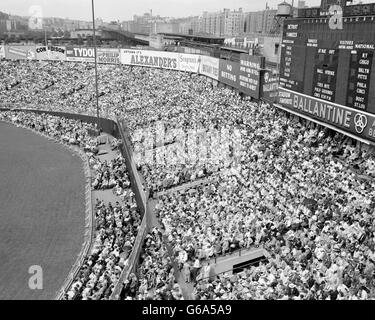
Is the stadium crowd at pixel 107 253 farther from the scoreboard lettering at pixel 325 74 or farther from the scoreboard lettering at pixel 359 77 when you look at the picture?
the scoreboard lettering at pixel 359 77

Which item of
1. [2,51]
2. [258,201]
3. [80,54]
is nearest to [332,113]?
[258,201]

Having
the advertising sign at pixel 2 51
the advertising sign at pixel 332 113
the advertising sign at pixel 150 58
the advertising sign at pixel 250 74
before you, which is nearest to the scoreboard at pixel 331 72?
the advertising sign at pixel 332 113

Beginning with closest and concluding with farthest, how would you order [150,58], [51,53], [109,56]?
[150,58], [109,56], [51,53]

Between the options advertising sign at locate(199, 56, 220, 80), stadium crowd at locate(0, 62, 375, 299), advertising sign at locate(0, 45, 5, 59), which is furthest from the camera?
advertising sign at locate(0, 45, 5, 59)

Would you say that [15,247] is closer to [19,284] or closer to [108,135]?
[19,284]

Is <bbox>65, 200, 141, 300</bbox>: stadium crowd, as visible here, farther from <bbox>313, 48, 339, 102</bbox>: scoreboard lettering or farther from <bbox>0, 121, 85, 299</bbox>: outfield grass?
<bbox>313, 48, 339, 102</bbox>: scoreboard lettering

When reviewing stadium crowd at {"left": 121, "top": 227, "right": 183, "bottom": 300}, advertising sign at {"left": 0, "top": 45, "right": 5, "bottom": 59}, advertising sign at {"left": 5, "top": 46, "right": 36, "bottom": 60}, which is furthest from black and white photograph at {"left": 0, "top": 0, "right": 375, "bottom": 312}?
advertising sign at {"left": 0, "top": 45, "right": 5, "bottom": 59}

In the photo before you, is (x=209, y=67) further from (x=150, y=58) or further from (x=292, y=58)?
(x=292, y=58)
